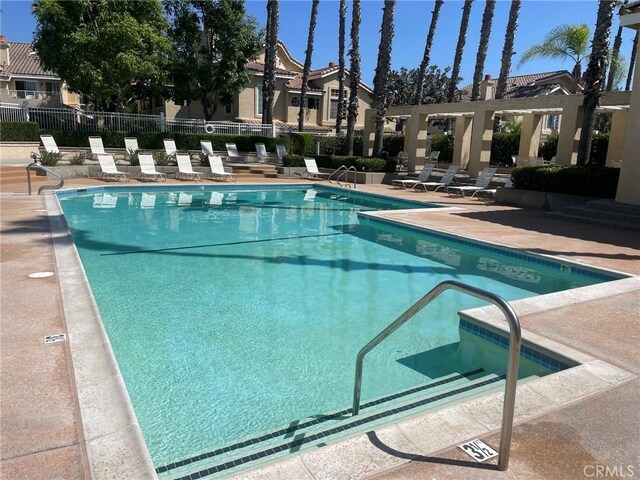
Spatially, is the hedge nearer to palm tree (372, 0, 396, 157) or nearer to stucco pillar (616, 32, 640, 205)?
stucco pillar (616, 32, 640, 205)

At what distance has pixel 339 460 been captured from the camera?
109 inches

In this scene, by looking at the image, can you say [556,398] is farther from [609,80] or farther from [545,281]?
[609,80]

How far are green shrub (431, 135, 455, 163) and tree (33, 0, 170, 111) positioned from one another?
1590 cm

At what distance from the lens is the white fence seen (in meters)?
21.4

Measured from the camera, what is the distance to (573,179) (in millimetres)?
13484

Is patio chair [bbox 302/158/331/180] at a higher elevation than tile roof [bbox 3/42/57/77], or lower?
lower

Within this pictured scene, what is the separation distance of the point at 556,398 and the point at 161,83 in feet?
84.0

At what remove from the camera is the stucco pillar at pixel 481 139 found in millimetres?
19312

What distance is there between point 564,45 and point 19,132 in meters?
28.6

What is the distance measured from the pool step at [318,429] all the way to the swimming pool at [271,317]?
0.09 ft

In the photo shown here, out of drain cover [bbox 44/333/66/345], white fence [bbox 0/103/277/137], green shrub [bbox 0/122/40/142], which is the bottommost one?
drain cover [bbox 44/333/66/345]

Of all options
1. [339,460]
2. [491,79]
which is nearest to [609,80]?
[491,79]

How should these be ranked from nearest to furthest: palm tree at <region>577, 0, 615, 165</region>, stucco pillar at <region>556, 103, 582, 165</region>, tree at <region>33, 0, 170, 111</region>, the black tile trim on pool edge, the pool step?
the pool step, the black tile trim on pool edge, palm tree at <region>577, 0, 615, 165</region>, stucco pillar at <region>556, 103, 582, 165</region>, tree at <region>33, 0, 170, 111</region>

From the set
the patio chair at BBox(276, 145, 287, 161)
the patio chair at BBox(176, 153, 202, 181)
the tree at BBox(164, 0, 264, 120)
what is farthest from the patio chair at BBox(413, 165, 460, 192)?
the tree at BBox(164, 0, 264, 120)
